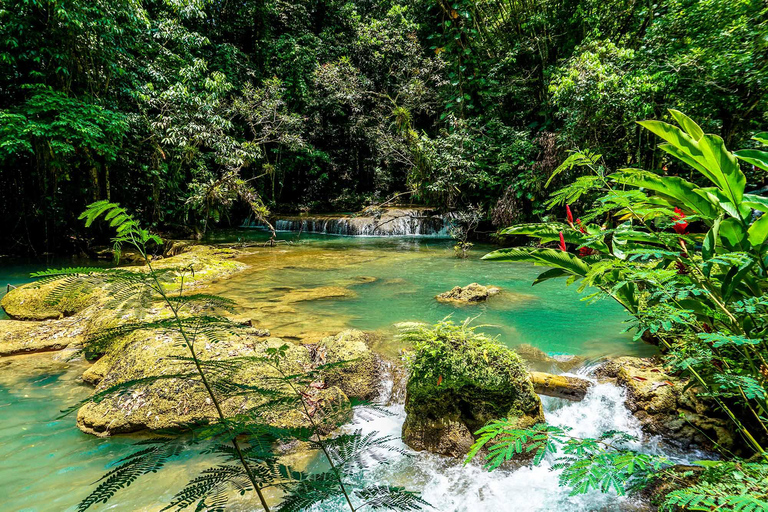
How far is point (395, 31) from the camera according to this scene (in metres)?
16.5

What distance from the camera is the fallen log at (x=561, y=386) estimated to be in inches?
147

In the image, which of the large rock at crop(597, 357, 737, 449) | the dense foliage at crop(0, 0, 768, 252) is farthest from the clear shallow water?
the dense foliage at crop(0, 0, 768, 252)

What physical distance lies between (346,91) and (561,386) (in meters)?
15.9

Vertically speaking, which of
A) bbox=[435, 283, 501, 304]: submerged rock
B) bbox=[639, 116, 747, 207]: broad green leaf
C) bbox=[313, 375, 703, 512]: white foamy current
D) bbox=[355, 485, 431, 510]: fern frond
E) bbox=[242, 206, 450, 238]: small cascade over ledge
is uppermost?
bbox=[639, 116, 747, 207]: broad green leaf

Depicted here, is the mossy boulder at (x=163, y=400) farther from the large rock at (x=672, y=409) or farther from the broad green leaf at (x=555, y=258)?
the large rock at (x=672, y=409)

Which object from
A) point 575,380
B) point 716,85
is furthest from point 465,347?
point 716,85

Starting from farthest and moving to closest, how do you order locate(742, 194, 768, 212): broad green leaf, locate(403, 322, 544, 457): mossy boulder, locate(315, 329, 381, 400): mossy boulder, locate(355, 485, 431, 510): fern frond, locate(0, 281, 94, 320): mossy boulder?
→ locate(0, 281, 94, 320): mossy boulder < locate(315, 329, 381, 400): mossy boulder < locate(403, 322, 544, 457): mossy boulder < locate(742, 194, 768, 212): broad green leaf < locate(355, 485, 431, 510): fern frond

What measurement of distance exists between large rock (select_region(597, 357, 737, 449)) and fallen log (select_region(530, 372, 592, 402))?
373 mm

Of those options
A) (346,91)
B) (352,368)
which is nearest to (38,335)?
(352,368)

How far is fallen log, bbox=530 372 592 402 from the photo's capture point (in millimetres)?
3740

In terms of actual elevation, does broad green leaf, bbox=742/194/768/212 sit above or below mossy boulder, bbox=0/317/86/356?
above

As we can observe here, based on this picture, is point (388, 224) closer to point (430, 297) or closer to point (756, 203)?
point (430, 297)

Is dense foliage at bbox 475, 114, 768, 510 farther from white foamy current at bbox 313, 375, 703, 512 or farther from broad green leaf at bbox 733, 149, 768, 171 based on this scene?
white foamy current at bbox 313, 375, 703, 512

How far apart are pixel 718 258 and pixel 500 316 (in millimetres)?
5081
